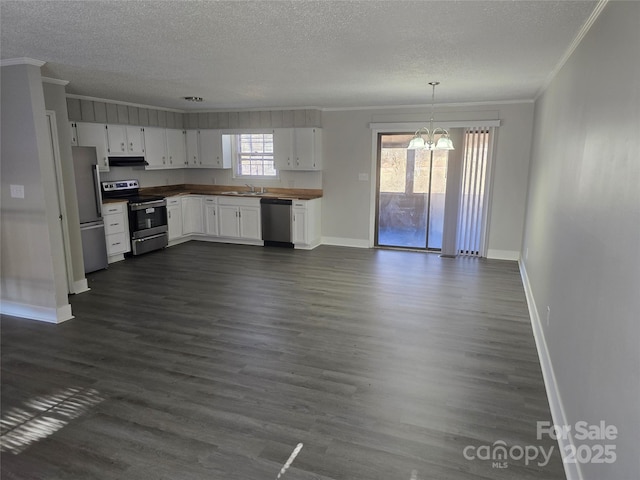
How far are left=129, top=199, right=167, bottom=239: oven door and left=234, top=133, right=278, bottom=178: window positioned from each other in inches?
68.5

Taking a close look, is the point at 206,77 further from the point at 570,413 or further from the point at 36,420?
the point at 570,413

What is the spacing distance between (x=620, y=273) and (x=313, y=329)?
8.89 feet

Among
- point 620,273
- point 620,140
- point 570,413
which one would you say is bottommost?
point 570,413

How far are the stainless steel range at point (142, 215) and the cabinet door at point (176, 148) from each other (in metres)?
0.92

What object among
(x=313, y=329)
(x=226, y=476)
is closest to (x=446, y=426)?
(x=226, y=476)

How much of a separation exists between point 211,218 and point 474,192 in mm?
4662

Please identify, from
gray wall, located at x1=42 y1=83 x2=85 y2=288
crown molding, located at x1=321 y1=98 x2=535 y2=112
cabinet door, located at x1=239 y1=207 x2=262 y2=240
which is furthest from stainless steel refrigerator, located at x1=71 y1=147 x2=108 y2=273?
crown molding, located at x1=321 y1=98 x2=535 y2=112

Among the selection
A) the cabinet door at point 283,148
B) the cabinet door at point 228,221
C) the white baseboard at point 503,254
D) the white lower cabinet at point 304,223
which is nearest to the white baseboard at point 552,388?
the white baseboard at point 503,254

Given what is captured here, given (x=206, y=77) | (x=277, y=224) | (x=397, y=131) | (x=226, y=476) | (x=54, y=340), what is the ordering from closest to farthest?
1. (x=226, y=476)
2. (x=54, y=340)
3. (x=206, y=77)
4. (x=397, y=131)
5. (x=277, y=224)

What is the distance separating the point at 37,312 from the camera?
418 cm

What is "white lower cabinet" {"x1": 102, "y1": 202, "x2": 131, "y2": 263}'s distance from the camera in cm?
603

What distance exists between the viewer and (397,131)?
269 inches

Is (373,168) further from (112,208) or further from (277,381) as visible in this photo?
(277,381)

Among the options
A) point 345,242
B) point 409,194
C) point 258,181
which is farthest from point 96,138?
point 409,194
